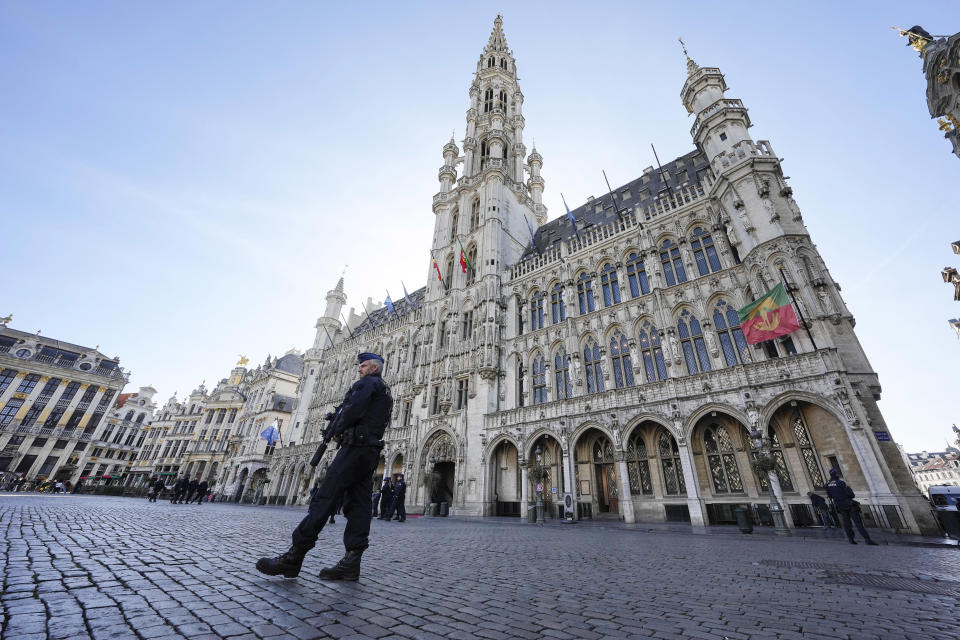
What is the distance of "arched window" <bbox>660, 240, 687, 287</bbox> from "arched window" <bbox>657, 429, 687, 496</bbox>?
7747 mm

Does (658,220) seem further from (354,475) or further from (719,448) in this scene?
(354,475)

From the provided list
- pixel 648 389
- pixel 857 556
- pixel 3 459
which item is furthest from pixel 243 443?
pixel 857 556

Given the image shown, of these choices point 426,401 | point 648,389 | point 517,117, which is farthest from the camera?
point 517,117

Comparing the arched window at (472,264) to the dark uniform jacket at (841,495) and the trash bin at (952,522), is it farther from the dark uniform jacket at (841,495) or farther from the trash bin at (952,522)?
the trash bin at (952,522)

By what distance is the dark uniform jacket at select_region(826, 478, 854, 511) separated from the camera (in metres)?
9.20

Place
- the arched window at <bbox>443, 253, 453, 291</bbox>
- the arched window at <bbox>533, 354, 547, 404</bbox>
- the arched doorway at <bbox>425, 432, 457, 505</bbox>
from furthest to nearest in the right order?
the arched window at <bbox>443, 253, 453, 291</bbox> → the arched doorway at <bbox>425, 432, 457, 505</bbox> → the arched window at <bbox>533, 354, 547, 404</bbox>

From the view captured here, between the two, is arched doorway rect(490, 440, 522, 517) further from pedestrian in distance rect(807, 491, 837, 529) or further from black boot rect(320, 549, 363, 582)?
black boot rect(320, 549, 363, 582)

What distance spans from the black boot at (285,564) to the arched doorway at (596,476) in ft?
57.0

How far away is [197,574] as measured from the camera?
377 centimetres

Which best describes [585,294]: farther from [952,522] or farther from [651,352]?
[952,522]

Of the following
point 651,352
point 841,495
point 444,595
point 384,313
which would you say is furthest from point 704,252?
point 384,313

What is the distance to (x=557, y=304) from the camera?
24.4m

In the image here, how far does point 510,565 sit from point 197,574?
3.78 meters

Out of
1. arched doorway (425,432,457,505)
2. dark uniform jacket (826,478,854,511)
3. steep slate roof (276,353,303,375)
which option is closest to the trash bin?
dark uniform jacket (826,478,854,511)
